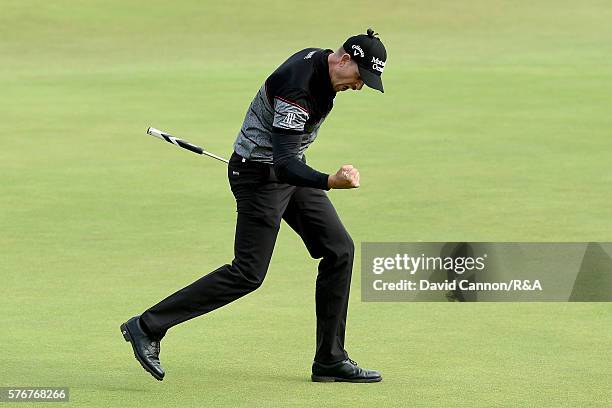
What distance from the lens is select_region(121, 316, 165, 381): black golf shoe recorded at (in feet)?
28.4

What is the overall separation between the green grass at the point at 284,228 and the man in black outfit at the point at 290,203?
0.31 metres

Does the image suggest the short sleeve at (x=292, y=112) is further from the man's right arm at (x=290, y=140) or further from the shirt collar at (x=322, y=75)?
the shirt collar at (x=322, y=75)

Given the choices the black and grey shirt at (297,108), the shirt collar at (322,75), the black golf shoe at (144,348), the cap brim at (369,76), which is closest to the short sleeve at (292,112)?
the black and grey shirt at (297,108)

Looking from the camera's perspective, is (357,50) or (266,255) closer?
(357,50)

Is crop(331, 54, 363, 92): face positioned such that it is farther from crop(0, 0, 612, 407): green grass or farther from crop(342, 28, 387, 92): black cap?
crop(0, 0, 612, 407): green grass

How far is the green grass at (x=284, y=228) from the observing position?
9102mm

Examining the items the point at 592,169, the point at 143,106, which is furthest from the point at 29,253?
the point at 143,106

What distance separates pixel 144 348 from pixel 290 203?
3.87ft

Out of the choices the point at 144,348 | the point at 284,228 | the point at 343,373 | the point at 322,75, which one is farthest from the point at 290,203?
the point at 284,228

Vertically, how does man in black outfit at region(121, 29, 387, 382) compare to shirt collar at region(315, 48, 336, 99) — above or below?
below

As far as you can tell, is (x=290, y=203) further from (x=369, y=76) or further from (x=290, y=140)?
(x=369, y=76)

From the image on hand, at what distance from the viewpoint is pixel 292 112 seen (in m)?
8.45

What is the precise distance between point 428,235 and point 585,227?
4.73ft

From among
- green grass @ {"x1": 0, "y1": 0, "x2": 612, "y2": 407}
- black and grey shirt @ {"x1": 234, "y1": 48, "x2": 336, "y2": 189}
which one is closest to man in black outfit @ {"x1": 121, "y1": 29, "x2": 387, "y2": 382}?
black and grey shirt @ {"x1": 234, "y1": 48, "x2": 336, "y2": 189}
